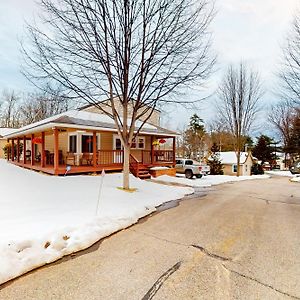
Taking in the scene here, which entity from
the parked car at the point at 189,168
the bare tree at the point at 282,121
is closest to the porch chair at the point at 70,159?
the parked car at the point at 189,168

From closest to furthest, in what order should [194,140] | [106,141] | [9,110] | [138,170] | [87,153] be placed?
[138,170], [87,153], [106,141], [194,140], [9,110]

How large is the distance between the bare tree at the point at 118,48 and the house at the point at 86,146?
3939 mm

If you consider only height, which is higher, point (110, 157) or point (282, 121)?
point (282, 121)

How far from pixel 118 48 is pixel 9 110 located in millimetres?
40488

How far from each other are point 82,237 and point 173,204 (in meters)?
5.01

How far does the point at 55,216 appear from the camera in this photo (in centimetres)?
663

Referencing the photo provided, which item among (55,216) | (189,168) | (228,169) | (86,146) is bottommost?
(228,169)

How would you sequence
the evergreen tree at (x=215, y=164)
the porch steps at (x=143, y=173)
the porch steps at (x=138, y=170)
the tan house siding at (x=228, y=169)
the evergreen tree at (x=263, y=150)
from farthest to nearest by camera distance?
the evergreen tree at (x=263, y=150)
the tan house siding at (x=228, y=169)
the evergreen tree at (x=215, y=164)
the porch steps at (x=143, y=173)
the porch steps at (x=138, y=170)

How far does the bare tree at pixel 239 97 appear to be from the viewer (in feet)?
92.4

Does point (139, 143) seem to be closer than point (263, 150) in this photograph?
Yes

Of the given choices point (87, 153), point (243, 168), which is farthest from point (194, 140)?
point (87, 153)

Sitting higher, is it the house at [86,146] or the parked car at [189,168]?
the house at [86,146]

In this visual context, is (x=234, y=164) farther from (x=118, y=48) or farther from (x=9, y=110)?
(x=9, y=110)

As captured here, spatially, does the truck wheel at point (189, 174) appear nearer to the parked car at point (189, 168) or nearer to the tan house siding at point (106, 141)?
the parked car at point (189, 168)
